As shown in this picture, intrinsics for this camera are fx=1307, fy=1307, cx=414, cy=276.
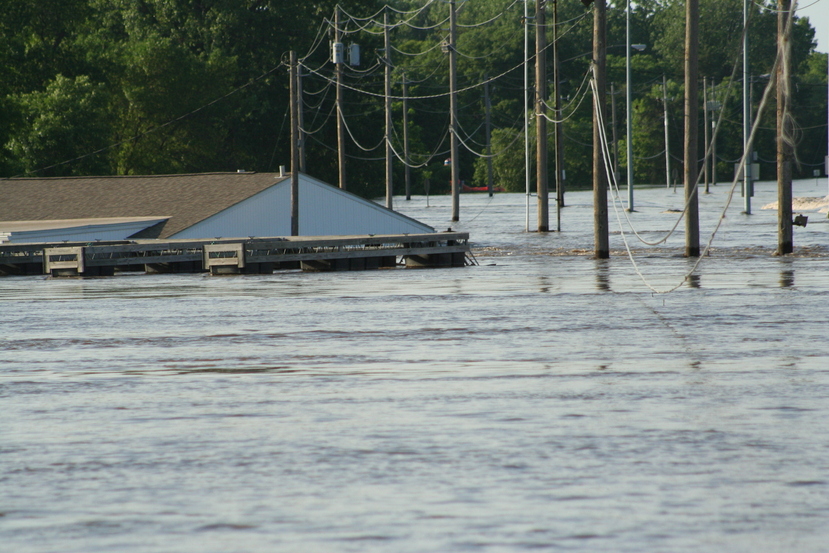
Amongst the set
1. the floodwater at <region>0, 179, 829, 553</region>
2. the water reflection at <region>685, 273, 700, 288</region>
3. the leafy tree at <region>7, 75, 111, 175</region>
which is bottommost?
the floodwater at <region>0, 179, 829, 553</region>

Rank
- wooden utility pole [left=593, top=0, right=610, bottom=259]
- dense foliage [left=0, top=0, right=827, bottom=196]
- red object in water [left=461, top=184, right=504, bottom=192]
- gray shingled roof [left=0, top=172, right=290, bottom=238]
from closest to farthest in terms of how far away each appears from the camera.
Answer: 1. wooden utility pole [left=593, top=0, right=610, bottom=259]
2. gray shingled roof [left=0, top=172, right=290, bottom=238]
3. dense foliage [left=0, top=0, right=827, bottom=196]
4. red object in water [left=461, top=184, right=504, bottom=192]

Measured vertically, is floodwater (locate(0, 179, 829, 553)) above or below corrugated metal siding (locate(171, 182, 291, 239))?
below

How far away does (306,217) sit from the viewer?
47125mm

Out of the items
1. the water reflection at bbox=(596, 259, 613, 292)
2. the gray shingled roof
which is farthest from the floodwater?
the gray shingled roof

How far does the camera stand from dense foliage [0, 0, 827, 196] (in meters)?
73.5

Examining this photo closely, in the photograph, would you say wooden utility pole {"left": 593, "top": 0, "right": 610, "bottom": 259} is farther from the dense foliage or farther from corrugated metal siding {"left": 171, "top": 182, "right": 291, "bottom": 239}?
corrugated metal siding {"left": 171, "top": 182, "right": 291, "bottom": 239}

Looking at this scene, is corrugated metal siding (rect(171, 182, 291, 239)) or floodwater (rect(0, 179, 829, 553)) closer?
floodwater (rect(0, 179, 829, 553))

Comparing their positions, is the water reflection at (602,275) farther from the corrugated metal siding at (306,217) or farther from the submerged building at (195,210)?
the submerged building at (195,210)

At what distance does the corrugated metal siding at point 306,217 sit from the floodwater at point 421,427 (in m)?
23.7

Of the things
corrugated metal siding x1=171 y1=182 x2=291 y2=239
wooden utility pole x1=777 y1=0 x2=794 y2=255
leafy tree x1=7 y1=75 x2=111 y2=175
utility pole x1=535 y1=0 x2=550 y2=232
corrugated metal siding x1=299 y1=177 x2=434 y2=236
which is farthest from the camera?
leafy tree x1=7 y1=75 x2=111 y2=175

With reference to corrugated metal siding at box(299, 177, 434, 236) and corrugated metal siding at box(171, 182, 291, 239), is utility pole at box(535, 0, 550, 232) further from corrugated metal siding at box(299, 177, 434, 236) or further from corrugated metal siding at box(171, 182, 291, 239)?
corrugated metal siding at box(171, 182, 291, 239)

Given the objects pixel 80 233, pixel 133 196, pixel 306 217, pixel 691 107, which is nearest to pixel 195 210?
pixel 306 217

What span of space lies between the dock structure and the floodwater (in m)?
11.8

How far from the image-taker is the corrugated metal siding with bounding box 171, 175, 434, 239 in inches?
1810
